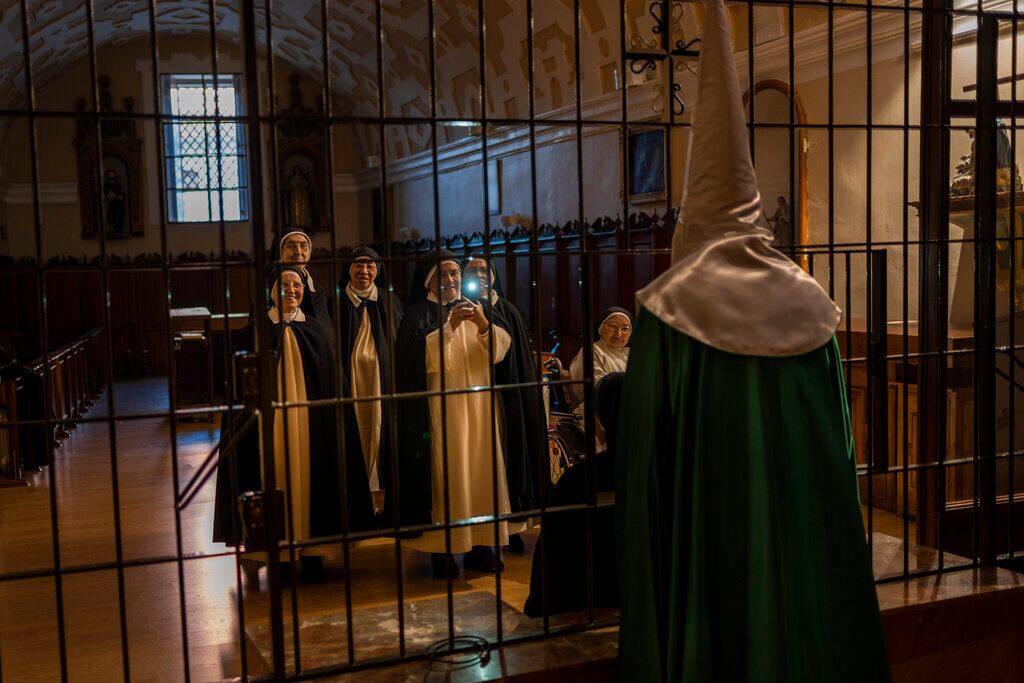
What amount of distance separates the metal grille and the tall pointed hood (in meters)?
0.23

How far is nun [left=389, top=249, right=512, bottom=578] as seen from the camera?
5016 mm

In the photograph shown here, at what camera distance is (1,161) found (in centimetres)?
1478

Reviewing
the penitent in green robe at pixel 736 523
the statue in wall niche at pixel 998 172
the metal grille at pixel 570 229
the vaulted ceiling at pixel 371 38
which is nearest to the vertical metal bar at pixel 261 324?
the metal grille at pixel 570 229

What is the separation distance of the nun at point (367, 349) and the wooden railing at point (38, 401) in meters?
1.68

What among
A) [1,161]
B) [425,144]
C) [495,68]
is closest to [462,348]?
[495,68]

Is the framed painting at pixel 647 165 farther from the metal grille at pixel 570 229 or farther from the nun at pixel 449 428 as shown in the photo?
the nun at pixel 449 428

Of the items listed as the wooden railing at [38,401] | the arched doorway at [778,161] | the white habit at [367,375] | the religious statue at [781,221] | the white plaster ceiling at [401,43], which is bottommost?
the wooden railing at [38,401]

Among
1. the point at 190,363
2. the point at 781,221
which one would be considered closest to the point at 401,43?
the point at 190,363

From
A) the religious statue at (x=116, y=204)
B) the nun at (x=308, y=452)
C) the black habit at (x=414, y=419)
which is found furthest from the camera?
the religious statue at (x=116, y=204)

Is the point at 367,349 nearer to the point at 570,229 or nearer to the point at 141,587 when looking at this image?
the point at 141,587

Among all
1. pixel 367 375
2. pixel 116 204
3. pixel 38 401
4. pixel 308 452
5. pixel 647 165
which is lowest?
pixel 38 401

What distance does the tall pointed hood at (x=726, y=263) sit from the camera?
240 centimetres

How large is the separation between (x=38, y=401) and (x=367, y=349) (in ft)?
14.3

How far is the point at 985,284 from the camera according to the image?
341 centimetres
